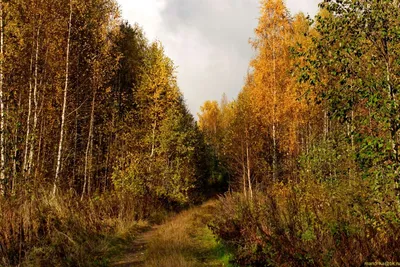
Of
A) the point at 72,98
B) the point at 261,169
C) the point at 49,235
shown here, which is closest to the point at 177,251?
the point at 49,235

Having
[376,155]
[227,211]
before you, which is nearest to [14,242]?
[227,211]

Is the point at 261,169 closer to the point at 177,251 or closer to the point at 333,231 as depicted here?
the point at 177,251

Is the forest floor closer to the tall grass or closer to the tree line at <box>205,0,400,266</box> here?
the tall grass

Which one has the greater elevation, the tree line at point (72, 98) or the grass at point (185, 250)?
the tree line at point (72, 98)

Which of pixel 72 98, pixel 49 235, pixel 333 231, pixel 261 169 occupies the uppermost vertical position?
pixel 72 98

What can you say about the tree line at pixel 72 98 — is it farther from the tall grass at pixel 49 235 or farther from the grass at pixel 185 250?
the grass at pixel 185 250

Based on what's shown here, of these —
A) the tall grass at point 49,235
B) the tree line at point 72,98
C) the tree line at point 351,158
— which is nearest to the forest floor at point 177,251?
the tall grass at point 49,235

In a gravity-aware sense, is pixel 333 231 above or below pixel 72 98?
below

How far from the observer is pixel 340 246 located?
15.1 ft

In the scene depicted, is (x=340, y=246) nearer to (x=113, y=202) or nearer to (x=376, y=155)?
(x=376, y=155)

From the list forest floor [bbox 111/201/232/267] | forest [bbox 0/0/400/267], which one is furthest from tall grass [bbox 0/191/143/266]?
forest floor [bbox 111/201/232/267]

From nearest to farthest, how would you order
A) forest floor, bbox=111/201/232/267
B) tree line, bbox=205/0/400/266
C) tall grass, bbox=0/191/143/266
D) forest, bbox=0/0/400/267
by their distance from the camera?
tree line, bbox=205/0/400/266
forest, bbox=0/0/400/267
tall grass, bbox=0/191/143/266
forest floor, bbox=111/201/232/267

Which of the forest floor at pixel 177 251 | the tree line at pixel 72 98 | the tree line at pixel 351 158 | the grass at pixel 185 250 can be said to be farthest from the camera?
the tree line at pixel 72 98

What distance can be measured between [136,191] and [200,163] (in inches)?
851
